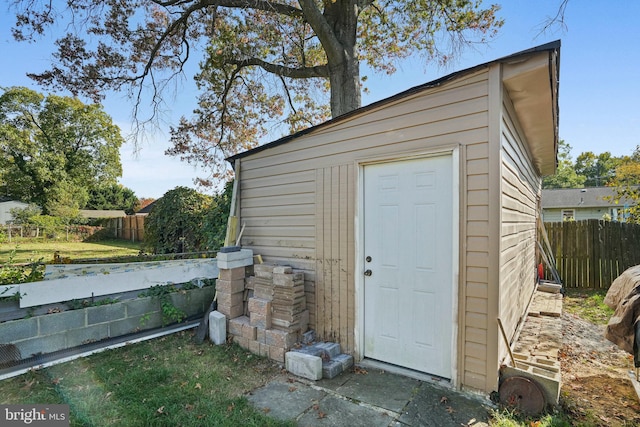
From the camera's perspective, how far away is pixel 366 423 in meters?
2.29

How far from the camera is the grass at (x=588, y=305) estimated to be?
521 cm

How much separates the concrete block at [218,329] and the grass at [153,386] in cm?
18

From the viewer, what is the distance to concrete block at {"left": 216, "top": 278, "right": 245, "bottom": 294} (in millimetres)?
3904

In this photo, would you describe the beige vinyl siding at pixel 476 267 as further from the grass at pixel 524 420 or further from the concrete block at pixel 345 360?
the concrete block at pixel 345 360

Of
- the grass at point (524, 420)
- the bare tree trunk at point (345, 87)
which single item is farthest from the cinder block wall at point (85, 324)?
the bare tree trunk at point (345, 87)

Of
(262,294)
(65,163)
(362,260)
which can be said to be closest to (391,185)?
(362,260)

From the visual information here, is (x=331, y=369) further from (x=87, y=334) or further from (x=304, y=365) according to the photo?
(x=87, y=334)

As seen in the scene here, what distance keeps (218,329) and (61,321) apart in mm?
1575

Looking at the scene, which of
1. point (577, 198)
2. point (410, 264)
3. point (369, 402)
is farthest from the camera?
point (577, 198)

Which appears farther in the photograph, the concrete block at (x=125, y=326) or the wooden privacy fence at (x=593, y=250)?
the wooden privacy fence at (x=593, y=250)

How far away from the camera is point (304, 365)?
304 centimetres

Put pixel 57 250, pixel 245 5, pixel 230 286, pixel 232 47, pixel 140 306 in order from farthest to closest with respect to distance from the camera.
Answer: pixel 57 250, pixel 232 47, pixel 245 5, pixel 230 286, pixel 140 306

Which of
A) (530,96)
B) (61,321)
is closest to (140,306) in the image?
(61,321)

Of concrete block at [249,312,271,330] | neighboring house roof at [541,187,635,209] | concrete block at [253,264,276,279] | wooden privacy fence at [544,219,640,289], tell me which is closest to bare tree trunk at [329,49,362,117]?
concrete block at [253,264,276,279]
